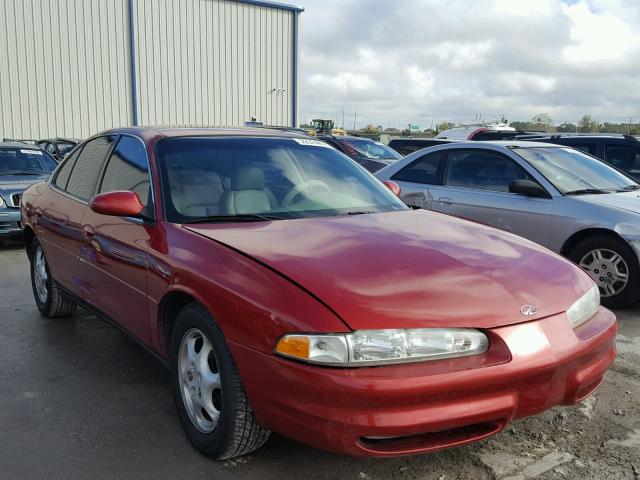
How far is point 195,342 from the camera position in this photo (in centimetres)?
287

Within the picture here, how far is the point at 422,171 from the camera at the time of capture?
698 cm

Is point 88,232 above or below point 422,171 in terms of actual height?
below

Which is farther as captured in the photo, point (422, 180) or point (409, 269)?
point (422, 180)

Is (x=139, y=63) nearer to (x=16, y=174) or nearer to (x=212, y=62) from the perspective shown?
(x=212, y=62)

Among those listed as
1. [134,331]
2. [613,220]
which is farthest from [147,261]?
[613,220]

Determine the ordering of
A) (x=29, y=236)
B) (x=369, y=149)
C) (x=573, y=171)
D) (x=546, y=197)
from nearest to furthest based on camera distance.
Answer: (x=29, y=236) → (x=546, y=197) → (x=573, y=171) → (x=369, y=149)

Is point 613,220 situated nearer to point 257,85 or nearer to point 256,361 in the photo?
point 256,361

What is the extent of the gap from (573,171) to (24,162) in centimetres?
824

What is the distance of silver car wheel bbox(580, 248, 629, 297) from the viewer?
5227 mm

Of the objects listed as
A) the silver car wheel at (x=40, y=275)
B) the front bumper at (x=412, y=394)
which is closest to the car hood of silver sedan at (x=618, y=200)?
the front bumper at (x=412, y=394)

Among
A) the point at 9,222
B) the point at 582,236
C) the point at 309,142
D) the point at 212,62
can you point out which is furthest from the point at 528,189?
the point at 212,62

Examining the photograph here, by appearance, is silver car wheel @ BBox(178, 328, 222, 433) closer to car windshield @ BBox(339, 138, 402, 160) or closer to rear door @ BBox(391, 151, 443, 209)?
rear door @ BBox(391, 151, 443, 209)

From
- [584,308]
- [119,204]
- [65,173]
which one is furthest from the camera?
[65,173]

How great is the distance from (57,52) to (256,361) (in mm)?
22113
